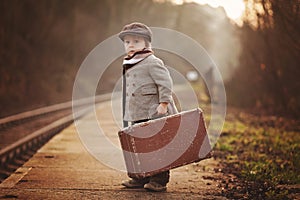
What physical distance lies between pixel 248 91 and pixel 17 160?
11.1 metres

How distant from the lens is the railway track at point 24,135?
870 centimetres

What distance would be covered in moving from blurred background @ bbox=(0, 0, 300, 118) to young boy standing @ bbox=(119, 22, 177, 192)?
11.1 feet

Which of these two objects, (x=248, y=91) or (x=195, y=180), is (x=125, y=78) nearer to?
(x=195, y=180)

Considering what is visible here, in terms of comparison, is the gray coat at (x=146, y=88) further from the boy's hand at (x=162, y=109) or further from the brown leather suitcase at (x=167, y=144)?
the brown leather suitcase at (x=167, y=144)

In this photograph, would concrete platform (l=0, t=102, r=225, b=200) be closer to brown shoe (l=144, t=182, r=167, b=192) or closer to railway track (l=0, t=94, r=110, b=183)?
brown shoe (l=144, t=182, r=167, b=192)

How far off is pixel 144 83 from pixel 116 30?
36.5m

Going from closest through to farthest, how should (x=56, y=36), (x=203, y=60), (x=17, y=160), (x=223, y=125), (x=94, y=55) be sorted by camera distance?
(x=17, y=160)
(x=223, y=125)
(x=56, y=36)
(x=94, y=55)
(x=203, y=60)

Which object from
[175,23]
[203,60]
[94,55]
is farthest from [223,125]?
[203,60]

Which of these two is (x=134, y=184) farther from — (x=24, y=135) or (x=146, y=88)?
(x=24, y=135)

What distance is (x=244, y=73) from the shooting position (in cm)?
1766

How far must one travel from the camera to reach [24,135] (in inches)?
460


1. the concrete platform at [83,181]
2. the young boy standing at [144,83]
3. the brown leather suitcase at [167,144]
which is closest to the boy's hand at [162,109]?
the young boy standing at [144,83]

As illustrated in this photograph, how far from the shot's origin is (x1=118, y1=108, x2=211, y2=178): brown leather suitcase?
15.4ft

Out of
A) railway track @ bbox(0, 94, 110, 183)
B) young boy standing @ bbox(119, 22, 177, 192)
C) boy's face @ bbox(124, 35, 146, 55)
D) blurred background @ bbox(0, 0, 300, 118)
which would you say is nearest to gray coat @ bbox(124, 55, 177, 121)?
young boy standing @ bbox(119, 22, 177, 192)
